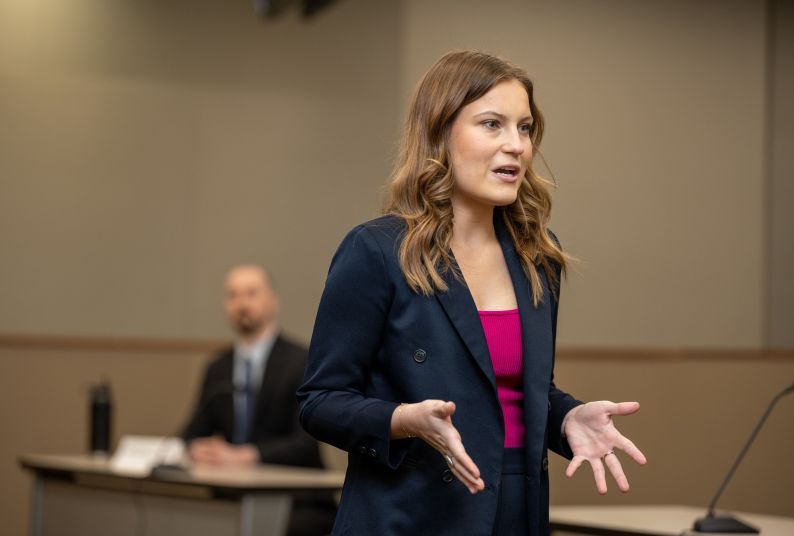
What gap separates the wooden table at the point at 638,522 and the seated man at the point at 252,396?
1.81 meters

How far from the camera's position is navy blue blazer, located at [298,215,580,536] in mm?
1824

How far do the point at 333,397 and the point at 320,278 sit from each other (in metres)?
5.28

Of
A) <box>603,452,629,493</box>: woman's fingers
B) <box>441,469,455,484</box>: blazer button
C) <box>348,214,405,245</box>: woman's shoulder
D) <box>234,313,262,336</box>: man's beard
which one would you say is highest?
<box>348,214,405,245</box>: woman's shoulder

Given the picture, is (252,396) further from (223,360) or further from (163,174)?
(163,174)

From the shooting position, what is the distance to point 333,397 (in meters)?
1.84

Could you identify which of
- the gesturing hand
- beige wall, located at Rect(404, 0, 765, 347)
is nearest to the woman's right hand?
the gesturing hand

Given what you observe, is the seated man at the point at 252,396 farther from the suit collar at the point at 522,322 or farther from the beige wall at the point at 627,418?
the suit collar at the point at 522,322

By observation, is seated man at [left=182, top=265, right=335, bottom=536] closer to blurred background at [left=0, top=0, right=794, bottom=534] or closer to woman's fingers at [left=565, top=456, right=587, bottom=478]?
blurred background at [left=0, top=0, right=794, bottom=534]

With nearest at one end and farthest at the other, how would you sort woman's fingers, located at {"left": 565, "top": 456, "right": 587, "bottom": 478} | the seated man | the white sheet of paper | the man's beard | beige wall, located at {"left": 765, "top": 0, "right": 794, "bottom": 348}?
woman's fingers, located at {"left": 565, "top": 456, "right": 587, "bottom": 478}, the white sheet of paper, the seated man, beige wall, located at {"left": 765, "top": 0, "right": 794, "bottom": 348}, the man's beard

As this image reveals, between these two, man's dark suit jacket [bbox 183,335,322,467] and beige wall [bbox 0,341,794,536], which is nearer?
beige wall [bbox 0,341,794,536]

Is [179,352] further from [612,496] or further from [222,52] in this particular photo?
[612,496]

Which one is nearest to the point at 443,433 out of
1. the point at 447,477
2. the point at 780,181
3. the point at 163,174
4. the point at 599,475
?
the point at 447,477

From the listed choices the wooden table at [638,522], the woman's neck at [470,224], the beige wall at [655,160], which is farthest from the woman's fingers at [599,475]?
the beige wall at [655,160]

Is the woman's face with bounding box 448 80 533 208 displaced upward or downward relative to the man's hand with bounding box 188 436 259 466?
upward
